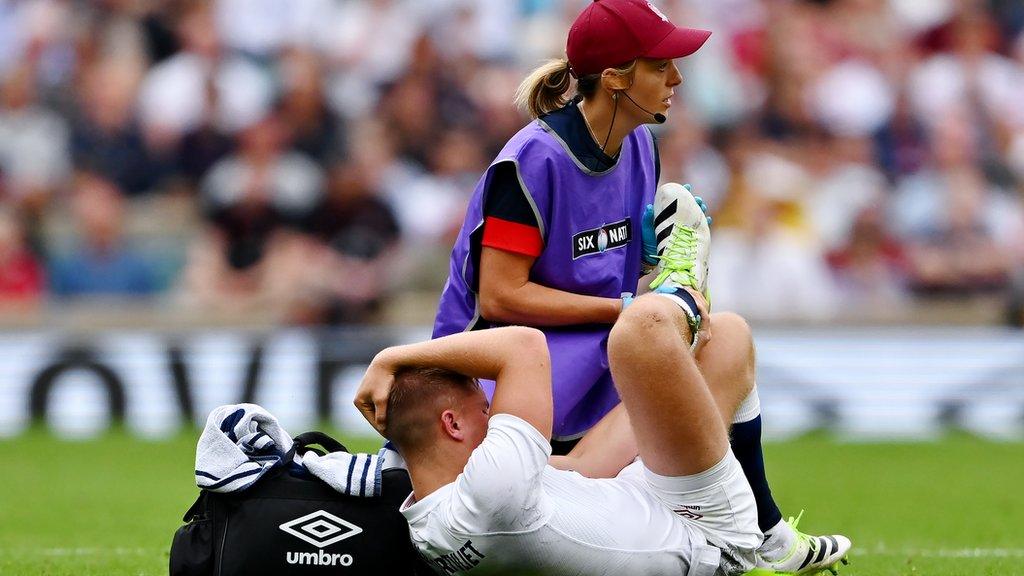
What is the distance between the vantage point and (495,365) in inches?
181

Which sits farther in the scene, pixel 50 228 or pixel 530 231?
pixel 50 228

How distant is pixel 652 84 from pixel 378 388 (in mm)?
1542

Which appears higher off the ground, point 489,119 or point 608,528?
point 489,119

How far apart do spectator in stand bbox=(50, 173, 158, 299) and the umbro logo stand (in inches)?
356

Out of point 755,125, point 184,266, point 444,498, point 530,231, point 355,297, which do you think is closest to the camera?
point 444,498

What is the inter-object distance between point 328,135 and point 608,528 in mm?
9790

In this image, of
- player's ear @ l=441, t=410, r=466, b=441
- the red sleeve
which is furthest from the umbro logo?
the red sleeve

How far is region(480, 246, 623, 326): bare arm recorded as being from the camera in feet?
17.4

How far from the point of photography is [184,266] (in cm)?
1366

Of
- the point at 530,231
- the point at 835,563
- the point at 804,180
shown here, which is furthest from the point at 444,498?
the point at 804,180

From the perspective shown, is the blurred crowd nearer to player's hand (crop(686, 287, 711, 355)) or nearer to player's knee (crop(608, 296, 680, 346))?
player's hand (crop(686, 287, 711, 355))

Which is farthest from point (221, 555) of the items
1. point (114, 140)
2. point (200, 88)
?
point (200, 88)

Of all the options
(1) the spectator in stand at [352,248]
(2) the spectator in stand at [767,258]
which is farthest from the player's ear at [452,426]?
(2) the spectator in stand at [767,258]

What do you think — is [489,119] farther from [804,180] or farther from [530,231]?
[530,231]
